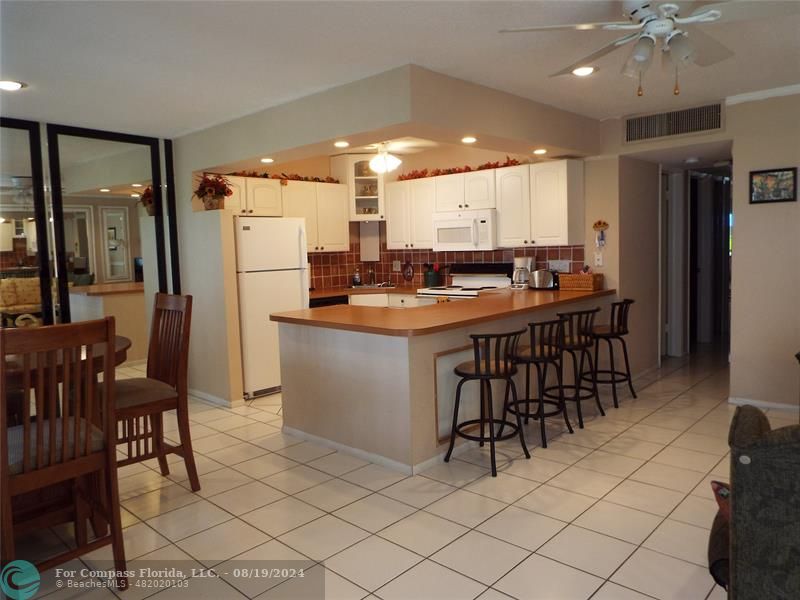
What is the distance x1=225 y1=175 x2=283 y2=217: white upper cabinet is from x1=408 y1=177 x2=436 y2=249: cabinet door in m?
1.47

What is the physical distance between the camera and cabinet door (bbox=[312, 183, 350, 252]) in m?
6.30

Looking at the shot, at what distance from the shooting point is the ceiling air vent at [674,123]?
15.5ft

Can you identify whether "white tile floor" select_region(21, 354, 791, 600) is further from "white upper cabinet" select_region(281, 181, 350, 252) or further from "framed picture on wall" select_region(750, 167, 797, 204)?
"white upper cabinet" select_region(281, 181, 350, 252)

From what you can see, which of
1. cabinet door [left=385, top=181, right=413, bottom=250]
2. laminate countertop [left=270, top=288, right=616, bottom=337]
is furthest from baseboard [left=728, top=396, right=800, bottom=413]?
cabinet door [left=385, top=181, right=413, bottom=250]

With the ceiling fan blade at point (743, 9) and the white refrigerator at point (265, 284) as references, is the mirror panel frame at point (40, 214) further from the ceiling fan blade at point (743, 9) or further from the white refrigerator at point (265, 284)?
the ceiling fan blade at point (743, 9)

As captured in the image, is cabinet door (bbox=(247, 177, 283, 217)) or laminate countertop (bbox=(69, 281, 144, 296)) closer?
laminate countertop (bbox=(69, 281, 144, 296))

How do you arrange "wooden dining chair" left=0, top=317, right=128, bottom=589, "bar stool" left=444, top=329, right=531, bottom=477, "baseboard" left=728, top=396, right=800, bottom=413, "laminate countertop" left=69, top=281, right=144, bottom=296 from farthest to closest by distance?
"laminate countertop" left=69, top=281, right=144, bottom=296
"baseboard" left=728, top=396, right=800, bottom=413
"bar stool" left=444, top=329, right=531, bottom=477
"wooden dining chair" left=0, top=317, right=128, bottom=589

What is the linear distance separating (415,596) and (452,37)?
8.77 ft

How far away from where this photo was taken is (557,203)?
5316 millimetres

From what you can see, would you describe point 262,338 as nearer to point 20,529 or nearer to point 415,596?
point 20,529

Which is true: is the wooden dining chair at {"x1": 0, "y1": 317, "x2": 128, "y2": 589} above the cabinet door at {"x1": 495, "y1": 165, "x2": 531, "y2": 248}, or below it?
below

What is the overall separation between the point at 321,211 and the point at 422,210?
3.60 ft

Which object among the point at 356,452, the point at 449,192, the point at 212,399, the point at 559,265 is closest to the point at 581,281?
the point at 559,265

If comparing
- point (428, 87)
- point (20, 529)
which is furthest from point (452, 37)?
point (20, 529)
